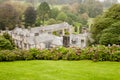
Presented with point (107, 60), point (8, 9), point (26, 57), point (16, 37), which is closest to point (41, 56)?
point (26, 57)

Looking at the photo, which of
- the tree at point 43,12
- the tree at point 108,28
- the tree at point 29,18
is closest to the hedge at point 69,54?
the tree at point 108,28

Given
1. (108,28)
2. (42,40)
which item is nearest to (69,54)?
(108,28)

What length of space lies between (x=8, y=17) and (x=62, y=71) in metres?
55.0

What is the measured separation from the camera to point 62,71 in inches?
403

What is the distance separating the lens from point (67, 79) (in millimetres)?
9156

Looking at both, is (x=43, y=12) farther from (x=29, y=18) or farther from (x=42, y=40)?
(x=42, y=40)

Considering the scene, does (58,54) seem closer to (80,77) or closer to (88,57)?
(88,57)

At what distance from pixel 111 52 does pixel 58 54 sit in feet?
8.26

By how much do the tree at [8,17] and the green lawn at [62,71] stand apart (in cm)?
5108

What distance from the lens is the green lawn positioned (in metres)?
9.42

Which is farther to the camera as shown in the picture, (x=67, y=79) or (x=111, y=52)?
(x=111, y=52)

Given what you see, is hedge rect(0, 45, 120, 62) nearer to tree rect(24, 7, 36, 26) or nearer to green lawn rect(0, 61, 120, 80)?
green lawn rect(0, 61, 120, 80)

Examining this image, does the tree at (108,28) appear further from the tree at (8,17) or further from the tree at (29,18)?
the tree at (29,18)

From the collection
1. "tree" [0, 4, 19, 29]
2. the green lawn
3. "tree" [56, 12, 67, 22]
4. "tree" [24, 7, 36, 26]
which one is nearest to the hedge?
the green lawn
